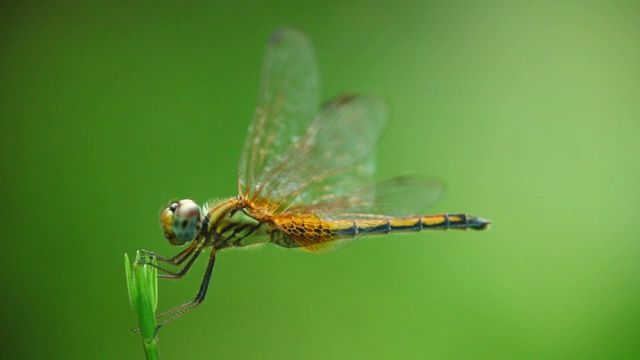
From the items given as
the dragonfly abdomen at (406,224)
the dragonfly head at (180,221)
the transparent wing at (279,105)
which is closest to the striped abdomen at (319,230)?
the dragonfly abdomen at (406,224)

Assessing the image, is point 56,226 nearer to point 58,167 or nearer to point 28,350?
point 58,167

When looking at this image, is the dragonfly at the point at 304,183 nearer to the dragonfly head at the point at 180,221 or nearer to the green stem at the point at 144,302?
the dragonfly head at the point at 180,221

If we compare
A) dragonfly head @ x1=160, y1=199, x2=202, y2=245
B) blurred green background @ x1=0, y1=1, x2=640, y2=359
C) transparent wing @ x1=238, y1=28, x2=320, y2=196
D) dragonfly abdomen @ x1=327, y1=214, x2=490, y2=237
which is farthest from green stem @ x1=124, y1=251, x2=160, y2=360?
blurred green background @ x1=0, y1=1, x2=640, y2=359

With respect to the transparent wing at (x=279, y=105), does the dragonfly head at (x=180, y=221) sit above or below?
below

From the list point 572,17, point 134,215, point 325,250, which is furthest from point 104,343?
point 572,17

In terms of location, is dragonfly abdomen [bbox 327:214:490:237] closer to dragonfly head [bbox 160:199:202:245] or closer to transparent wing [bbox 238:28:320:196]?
transparent wing [bbox 238:28:320:196]
